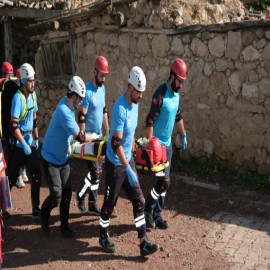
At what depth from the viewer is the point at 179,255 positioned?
5727 mm

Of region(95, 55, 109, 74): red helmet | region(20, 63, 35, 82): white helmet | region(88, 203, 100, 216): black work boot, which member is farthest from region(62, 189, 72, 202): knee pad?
region(95, 55, 109, 74): red helmet

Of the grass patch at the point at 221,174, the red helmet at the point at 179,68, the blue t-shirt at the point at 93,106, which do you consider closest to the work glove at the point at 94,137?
the blue t-shirt at the point at 93,106

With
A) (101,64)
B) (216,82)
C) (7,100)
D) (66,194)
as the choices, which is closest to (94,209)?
(66,194)

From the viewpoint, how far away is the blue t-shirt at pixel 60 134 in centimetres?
567

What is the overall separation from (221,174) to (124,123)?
3.47 metres

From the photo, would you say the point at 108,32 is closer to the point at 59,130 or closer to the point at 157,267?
the point at 59,130

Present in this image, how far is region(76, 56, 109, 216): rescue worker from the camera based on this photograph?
6.62m

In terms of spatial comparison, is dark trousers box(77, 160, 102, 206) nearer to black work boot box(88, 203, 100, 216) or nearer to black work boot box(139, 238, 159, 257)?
black work boot box(88, 203, 100, 216)

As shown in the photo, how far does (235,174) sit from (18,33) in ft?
27.7

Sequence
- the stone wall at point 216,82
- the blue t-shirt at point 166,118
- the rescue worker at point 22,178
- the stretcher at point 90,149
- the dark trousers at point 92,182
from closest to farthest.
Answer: the stretcher at point 90,149
the blue t-shirt at point 166,118
the dark trousers at point 92,182
the stone wall at point 216,82
the rescue worker at point 22,178

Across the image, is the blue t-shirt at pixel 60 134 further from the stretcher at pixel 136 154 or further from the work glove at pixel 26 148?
the work glove at pixel 26 148

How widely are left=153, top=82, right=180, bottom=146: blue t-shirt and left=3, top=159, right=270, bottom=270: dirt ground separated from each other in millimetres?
1270

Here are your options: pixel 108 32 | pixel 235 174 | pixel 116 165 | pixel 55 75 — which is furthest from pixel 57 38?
pixel 116 165

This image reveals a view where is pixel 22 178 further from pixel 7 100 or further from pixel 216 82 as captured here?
pixel 216 82
